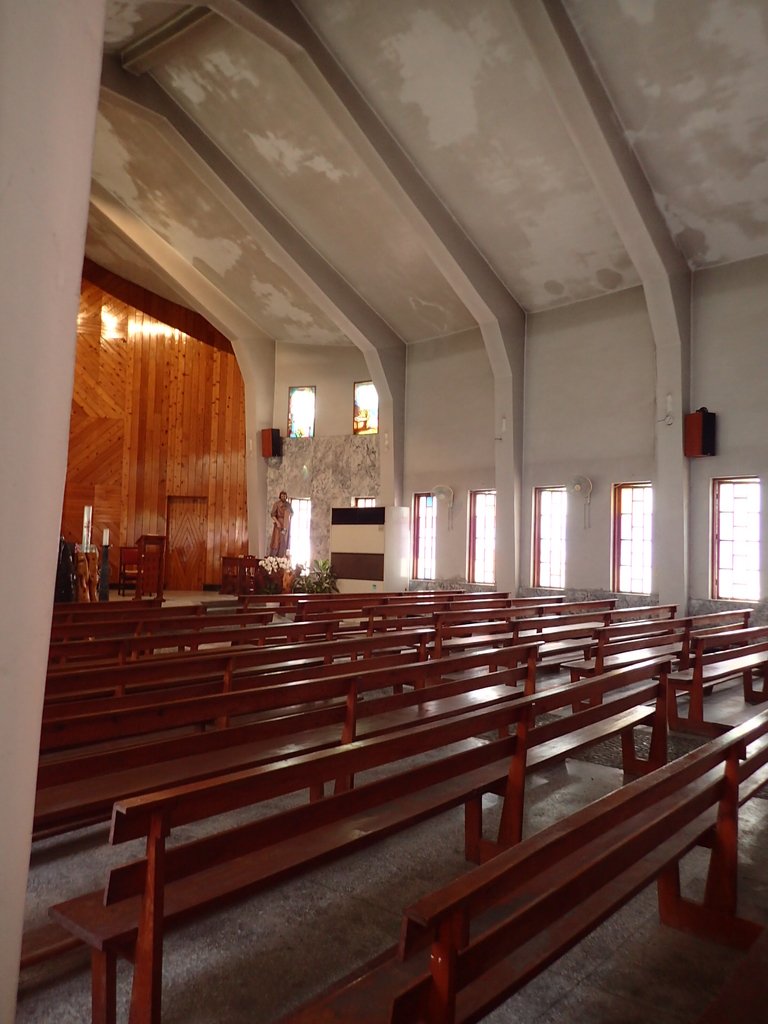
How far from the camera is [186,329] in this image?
1583 centimetres

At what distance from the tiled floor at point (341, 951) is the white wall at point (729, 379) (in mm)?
7252

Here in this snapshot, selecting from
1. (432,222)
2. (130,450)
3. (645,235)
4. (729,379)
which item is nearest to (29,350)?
(645,235)

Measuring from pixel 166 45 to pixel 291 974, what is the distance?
34.7 feet

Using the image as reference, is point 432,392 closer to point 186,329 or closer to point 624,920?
point 186,329

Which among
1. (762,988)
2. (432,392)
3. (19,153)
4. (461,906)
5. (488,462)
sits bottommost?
(762,988)

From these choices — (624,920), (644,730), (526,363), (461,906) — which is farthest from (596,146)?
(461,906)

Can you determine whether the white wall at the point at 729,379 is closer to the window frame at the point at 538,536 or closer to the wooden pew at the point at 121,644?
the window frame at the point at 538,536

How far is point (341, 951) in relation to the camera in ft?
7.37

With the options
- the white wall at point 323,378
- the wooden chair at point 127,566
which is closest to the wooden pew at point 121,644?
the wooden chair at point 127,566

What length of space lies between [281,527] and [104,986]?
12.9 m

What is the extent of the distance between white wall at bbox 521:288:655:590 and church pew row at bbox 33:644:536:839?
7300 millimetres

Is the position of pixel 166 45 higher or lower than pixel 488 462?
higher

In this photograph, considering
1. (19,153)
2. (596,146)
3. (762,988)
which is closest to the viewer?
(19,153)

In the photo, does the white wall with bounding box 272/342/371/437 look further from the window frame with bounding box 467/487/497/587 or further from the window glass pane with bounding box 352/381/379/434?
the window frame with bounding box 467/487/497/587
